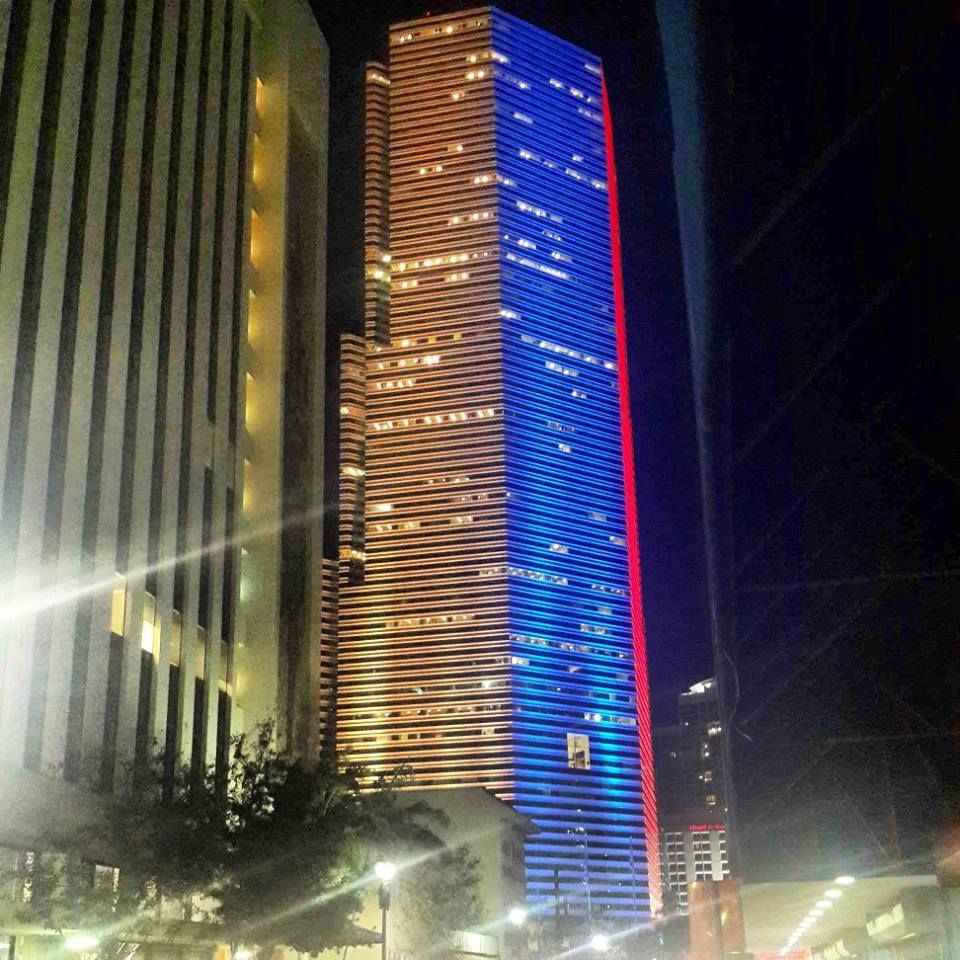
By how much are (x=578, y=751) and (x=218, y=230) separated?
139430 millimetres

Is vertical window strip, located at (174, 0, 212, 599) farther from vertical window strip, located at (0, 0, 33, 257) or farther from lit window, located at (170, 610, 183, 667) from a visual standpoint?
vertical window strip, located at (0, 0, 33, 257)

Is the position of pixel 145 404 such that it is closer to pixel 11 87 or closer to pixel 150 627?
pixel 150 627

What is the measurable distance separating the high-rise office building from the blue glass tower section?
112993 millimetres

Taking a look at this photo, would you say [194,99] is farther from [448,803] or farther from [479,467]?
[479,467]

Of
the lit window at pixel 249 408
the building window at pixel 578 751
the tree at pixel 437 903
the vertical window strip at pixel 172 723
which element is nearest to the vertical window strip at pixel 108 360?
the vertical window strip at pixel 172 723

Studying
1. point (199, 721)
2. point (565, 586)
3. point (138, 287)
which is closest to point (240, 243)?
point (138, 287)

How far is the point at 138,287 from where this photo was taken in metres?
44.2

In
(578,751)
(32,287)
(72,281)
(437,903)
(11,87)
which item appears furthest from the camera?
(578,751)

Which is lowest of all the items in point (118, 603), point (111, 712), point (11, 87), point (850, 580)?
point (850, 580)

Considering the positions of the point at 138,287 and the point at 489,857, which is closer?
the point at 138,287

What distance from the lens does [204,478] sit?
51188 millimetres

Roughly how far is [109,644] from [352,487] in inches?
5789

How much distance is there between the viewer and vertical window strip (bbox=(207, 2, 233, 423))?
53.4m

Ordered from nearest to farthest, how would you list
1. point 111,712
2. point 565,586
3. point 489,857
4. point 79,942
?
point 79,942, point 111,712, point 489,857, point 565,586
